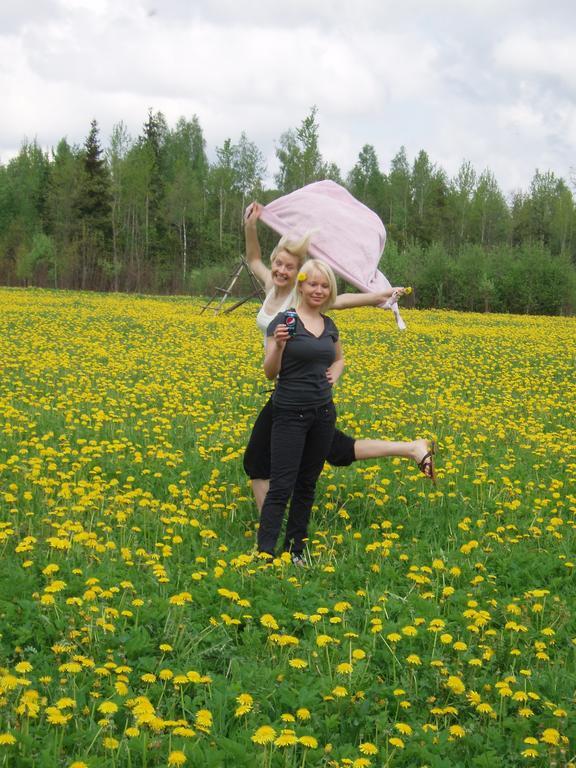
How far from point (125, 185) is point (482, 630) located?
2420 inches

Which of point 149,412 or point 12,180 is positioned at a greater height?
point 12,180

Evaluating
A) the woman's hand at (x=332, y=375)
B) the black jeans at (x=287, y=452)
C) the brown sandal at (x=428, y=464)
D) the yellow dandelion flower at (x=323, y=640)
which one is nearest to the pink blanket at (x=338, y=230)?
the woman's hand at (x=332, y=375)

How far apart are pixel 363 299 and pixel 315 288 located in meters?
0.65

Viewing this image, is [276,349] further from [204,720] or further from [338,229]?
[204,720]

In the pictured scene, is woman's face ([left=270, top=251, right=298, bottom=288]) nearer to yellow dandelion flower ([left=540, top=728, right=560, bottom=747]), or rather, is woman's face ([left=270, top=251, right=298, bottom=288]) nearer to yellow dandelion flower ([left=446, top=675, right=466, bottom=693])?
yellow dandelion flower ([left=446, top=675, right=466, bottom=693])

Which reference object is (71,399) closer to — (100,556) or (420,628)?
(100,556)

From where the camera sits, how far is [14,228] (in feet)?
223

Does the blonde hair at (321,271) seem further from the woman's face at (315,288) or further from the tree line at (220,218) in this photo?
the tree line at (220,218)

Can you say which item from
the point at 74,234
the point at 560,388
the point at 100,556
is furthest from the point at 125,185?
the point at 100,556

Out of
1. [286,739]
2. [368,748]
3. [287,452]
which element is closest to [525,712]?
[368,748]

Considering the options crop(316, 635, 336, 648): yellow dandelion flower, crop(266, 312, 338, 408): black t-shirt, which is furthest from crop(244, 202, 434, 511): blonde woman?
crop(316, 635, 336, 648): yellow dandelion flower

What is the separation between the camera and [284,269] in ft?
16.8

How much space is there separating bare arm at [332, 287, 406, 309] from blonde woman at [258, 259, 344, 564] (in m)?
0.28

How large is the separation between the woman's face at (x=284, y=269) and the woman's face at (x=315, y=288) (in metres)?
0.13
